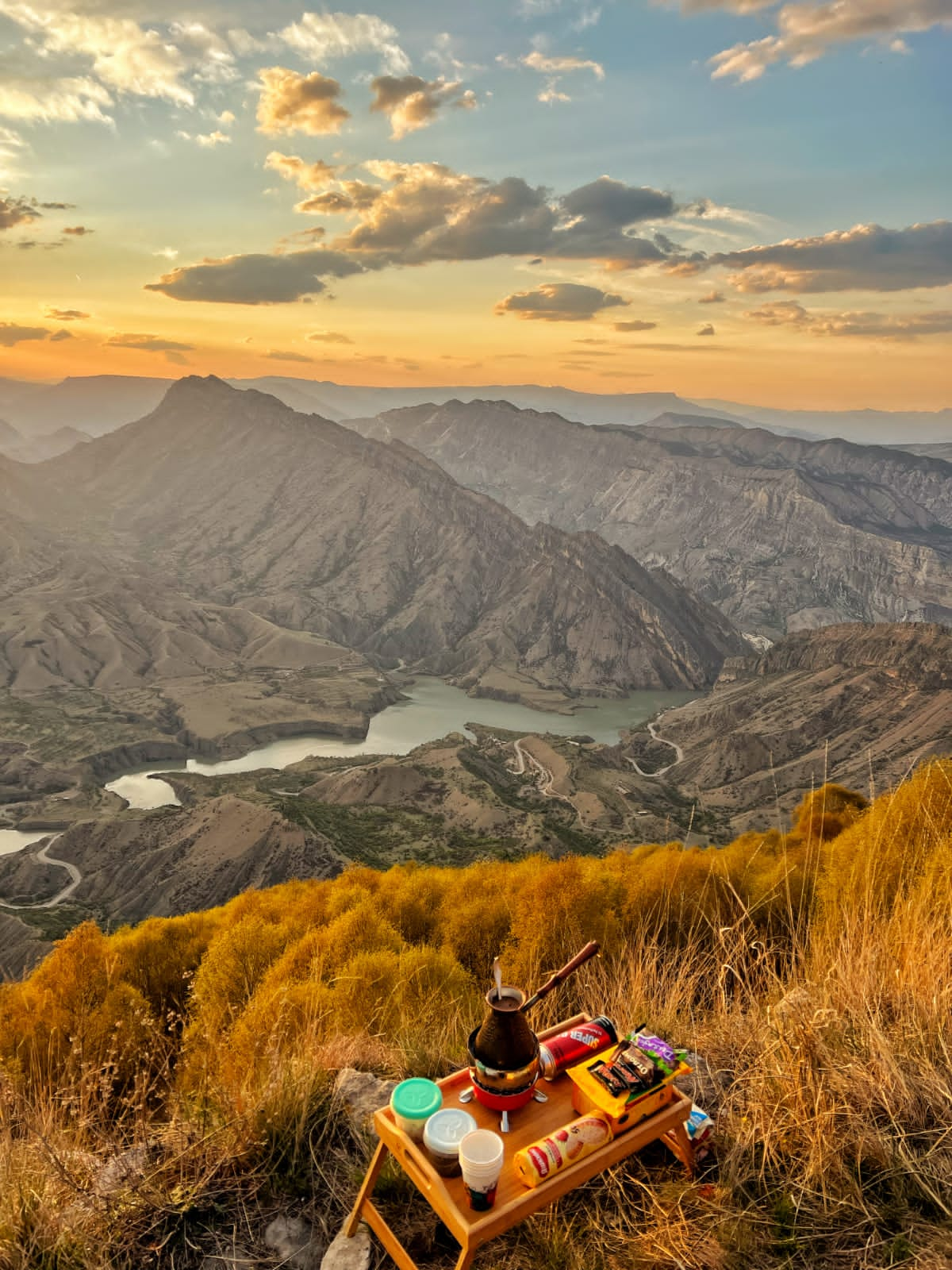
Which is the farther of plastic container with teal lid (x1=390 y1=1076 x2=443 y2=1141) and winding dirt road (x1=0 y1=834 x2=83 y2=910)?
winding dirt road (x1=0 y1=834 x2=83 y2=910)

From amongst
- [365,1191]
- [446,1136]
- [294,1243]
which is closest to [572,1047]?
[446,1136]

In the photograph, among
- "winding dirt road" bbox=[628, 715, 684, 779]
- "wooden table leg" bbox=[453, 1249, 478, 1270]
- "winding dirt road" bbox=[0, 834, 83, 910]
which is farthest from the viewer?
"winding dirt road" bbox=[628, 715, 684, 779]

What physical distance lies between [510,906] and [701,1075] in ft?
48.8

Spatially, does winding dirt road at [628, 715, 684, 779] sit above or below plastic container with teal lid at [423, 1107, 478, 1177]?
below

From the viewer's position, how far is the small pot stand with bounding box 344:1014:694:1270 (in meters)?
2.73

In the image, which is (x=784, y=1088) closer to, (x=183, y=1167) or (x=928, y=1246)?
(x=928, y=1246)

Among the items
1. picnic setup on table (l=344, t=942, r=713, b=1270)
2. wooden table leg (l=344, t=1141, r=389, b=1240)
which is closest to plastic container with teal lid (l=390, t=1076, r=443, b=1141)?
picnic setup on table (l=344, t=942, r=713, b=1270)

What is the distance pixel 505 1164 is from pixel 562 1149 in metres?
0.25

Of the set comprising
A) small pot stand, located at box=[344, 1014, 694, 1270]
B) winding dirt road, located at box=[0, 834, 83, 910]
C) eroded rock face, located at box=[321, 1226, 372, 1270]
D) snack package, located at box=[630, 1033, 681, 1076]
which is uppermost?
snack package, located at box=[630, 1033, 681, 1076]

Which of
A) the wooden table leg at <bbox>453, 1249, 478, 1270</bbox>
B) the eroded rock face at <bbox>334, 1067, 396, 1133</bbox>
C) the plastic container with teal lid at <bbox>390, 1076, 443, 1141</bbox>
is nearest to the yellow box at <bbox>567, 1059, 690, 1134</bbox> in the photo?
the plastic container with teal lid at <bbox>390, 1076, 443, 1141</bbox>

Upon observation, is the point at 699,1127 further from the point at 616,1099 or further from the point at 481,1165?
the point at 481,1165

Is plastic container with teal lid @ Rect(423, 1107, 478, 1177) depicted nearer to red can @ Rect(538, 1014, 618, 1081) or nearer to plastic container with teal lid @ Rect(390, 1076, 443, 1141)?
plastic container with teal lid @ Rect(390, 1076, 443, 1141)

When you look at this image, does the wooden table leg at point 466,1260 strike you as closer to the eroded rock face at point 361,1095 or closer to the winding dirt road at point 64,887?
the eroded rock face at point 361,1095

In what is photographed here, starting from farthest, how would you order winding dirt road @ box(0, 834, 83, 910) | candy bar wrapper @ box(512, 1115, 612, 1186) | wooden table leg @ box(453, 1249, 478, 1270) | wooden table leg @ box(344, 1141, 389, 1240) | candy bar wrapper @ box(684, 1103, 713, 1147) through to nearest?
winding dirt road @ box(0, 834, 83, 910), candy bar wrapper @ box(684, 1103, 713, 1147), wooden table leg @ box(344, 1141, 389, 1240), candy bar wrapper @ box(512, 1115, 612, 1186), wooden table leg @ box(453, 1249, 478, 1270)
